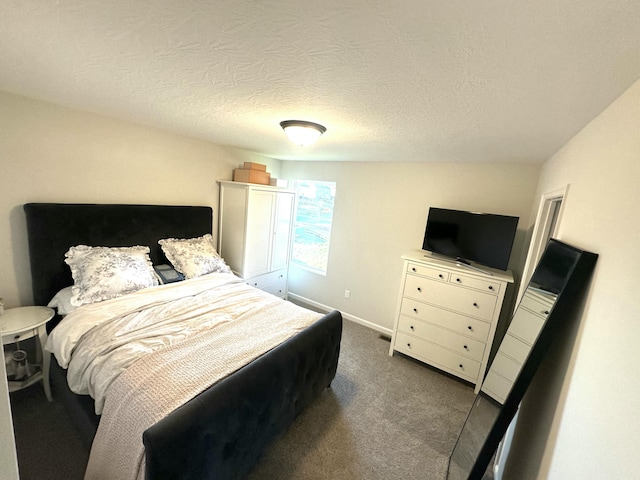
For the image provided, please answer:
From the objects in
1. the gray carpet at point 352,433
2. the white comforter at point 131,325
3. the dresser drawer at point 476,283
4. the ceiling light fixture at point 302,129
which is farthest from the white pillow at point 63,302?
the dresser drawer at point 476,283

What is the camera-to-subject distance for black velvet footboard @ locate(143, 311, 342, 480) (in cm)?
107

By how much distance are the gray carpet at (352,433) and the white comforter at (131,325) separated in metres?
0.47

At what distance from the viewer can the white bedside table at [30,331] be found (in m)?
1.74

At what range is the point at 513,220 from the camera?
7.66 feet

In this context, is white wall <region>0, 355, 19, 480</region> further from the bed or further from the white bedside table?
the white bedside table

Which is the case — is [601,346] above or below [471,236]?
below

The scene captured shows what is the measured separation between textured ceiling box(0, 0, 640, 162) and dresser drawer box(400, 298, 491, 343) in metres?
1.61

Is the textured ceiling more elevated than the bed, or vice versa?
the textured ceiling

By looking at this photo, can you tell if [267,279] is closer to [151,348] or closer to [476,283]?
[151,348]

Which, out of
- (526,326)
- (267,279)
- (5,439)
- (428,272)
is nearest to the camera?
(5,439)

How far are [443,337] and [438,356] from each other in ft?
0.72

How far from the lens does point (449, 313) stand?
2555 mm

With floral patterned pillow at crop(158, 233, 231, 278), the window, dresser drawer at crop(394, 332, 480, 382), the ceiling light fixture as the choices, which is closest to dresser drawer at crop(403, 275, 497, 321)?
dresser drawer at crop(394, 332, 480, 382)

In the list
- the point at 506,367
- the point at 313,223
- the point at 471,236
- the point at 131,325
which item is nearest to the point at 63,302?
the point at 131,325
